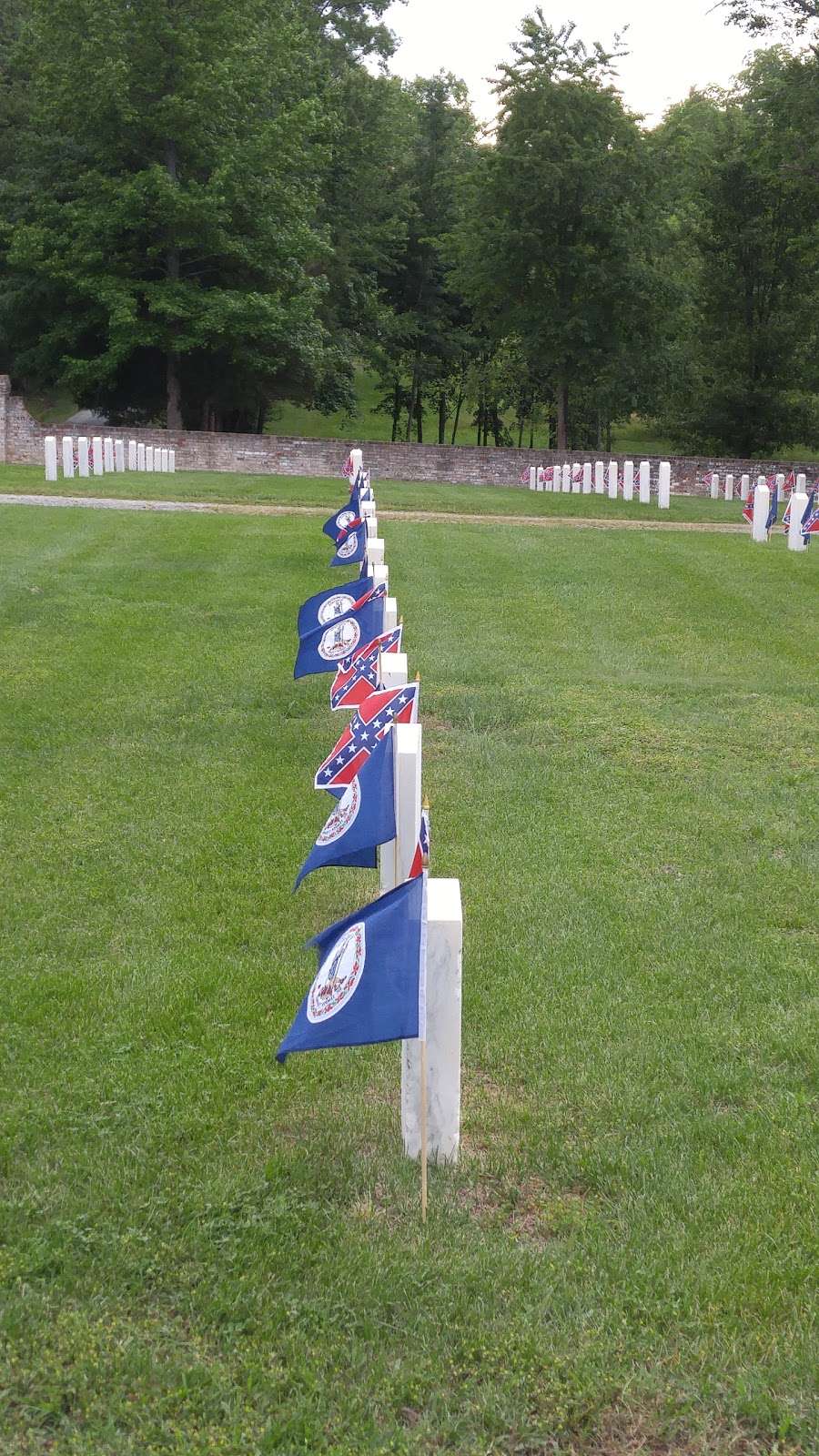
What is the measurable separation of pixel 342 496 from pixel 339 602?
16904 mm

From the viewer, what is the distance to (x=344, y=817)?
4.59 m

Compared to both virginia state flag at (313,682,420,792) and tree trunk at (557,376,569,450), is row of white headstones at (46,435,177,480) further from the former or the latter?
virginia state flag at (313,682,420,792)

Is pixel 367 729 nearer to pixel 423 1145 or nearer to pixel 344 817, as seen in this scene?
Answer: pixel 344 817

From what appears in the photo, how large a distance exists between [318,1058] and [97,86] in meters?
38.9

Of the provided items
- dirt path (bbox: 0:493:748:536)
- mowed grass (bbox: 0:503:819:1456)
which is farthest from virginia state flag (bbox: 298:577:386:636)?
dirt path (bbox: 0:493:748:536)

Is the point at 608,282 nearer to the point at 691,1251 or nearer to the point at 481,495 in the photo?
the point at 481,495

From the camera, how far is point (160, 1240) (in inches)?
131

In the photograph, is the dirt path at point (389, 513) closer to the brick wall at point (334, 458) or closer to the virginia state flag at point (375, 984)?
the brick wall at point (334, 458)

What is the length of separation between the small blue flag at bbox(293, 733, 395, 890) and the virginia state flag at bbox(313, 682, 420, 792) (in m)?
0.36

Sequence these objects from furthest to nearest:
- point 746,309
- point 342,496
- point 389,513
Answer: point 746,309, point 342,496, point 389,513

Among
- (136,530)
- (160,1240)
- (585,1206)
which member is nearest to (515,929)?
(585,1206)

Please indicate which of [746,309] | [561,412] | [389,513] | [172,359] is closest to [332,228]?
[172,359]

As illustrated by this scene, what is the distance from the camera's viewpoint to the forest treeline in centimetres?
3869

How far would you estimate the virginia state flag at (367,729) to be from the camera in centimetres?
516
